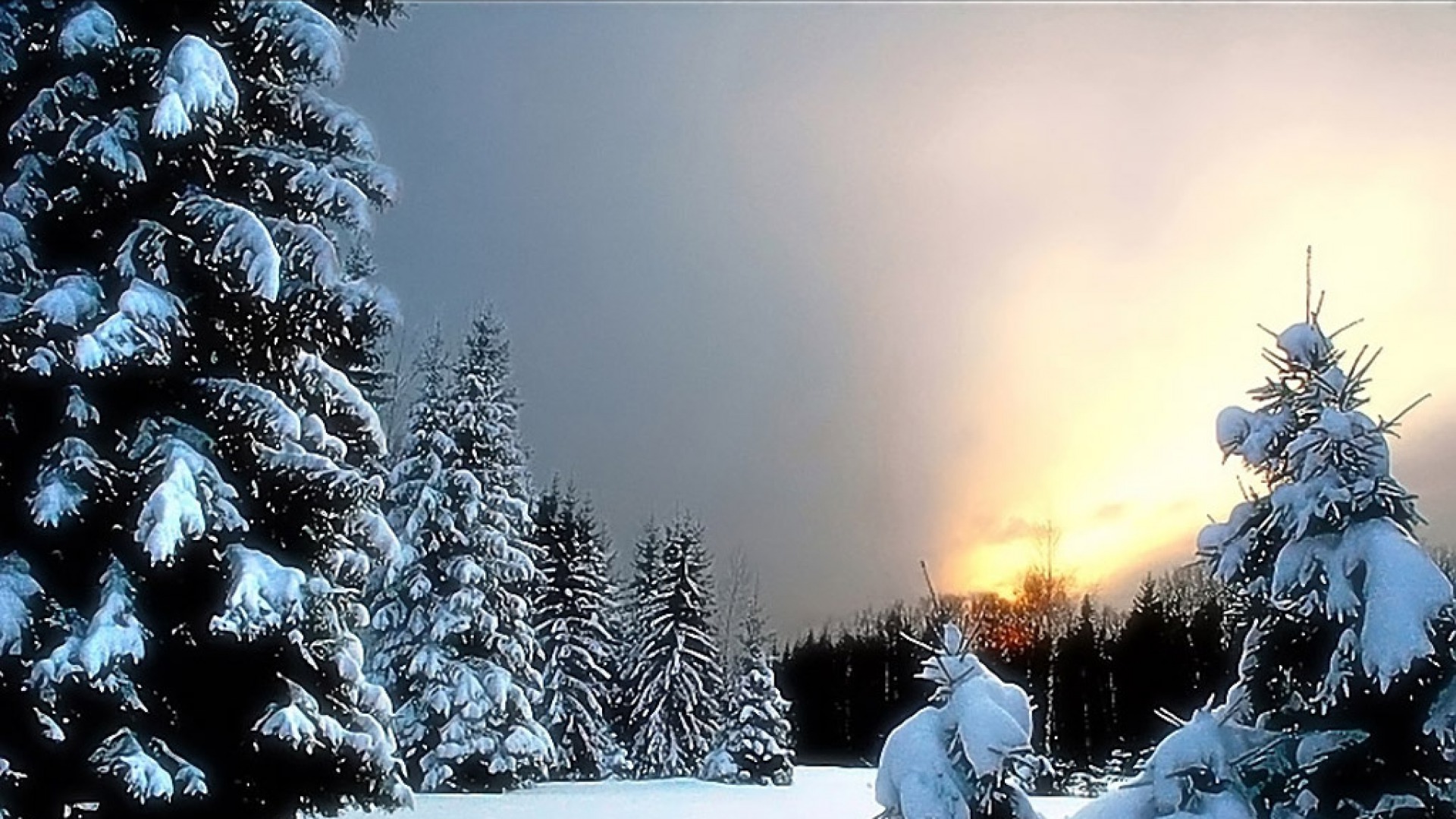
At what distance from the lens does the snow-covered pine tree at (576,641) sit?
38.6m

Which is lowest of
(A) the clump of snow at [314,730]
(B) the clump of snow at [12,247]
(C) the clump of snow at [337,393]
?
(A) the clump of snow at [314,730]

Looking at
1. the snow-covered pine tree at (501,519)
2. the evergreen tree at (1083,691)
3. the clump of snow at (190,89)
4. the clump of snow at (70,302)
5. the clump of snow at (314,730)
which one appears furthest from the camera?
the evergreen tree at (1083,691)

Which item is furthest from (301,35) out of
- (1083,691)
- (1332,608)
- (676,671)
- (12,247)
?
(1083,691)

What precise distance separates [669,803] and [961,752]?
20251mm

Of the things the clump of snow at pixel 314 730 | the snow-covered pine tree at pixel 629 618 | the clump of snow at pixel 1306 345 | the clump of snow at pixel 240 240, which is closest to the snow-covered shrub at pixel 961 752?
the clump of snow at pixel 1306 345

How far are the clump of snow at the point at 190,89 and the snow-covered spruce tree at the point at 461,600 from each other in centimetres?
2056

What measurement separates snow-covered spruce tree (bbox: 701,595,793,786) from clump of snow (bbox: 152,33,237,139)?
97.5 ft

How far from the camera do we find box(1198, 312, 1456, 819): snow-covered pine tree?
592 centimetres

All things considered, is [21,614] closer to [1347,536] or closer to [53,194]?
[53,194]

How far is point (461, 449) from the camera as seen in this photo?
30.3 metres

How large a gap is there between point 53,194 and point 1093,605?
5844 centimetres

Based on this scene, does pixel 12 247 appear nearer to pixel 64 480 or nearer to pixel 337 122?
pixel 64 480

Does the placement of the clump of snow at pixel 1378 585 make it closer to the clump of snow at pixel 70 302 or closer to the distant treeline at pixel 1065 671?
the clump of snow at pixel 70 302

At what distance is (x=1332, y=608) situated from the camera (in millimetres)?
6133
